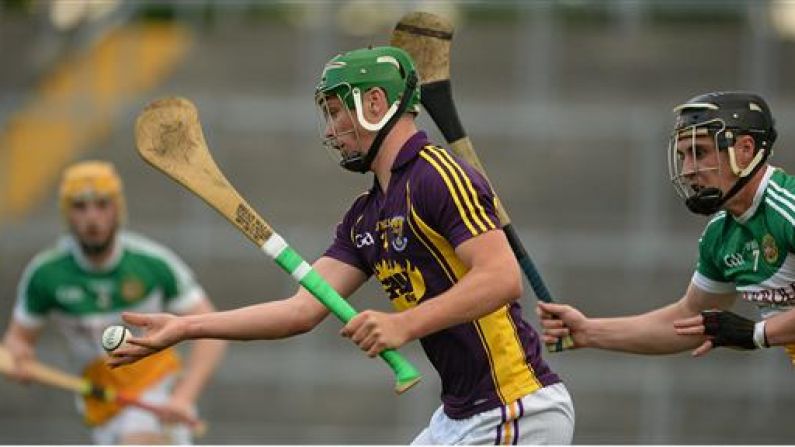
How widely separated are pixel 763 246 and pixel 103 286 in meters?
3.59

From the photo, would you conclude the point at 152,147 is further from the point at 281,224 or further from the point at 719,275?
the point at 281,224

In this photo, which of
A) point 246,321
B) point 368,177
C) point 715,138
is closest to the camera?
point 246,321

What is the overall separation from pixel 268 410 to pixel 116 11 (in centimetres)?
335

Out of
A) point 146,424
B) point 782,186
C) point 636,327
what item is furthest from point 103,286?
point 782,186

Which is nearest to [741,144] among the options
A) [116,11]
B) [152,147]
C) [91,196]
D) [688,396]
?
[152,147]

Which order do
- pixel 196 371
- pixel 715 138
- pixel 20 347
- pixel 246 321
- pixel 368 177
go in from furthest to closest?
pixel 368 177 → pixel 20 347 → pixel 196 371 → pixel 715 138 → pixel 246 321

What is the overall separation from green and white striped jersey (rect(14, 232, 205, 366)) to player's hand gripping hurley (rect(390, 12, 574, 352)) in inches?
98.7

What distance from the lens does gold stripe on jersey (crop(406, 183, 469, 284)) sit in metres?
4.38

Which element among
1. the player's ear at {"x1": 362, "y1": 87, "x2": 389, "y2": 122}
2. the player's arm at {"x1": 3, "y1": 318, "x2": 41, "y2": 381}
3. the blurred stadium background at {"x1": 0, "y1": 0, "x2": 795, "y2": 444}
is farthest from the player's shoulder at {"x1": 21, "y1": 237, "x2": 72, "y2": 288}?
the blurred stadium background at {"x1": 0, "y1": 0, "x2": 795, "y2": 444}

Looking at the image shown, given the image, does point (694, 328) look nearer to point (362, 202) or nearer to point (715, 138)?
point (715, 138)

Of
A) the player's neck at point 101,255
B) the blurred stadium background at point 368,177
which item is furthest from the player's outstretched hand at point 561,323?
the blurred stadium background at point 368,177

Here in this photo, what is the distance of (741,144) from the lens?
474cm

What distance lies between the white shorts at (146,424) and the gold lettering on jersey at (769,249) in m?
3.31

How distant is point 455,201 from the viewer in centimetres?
427
